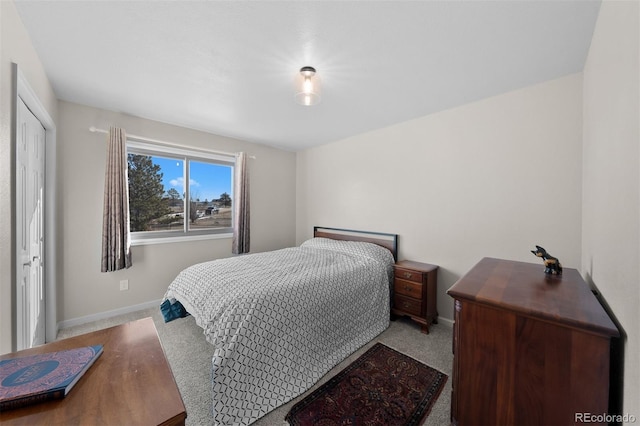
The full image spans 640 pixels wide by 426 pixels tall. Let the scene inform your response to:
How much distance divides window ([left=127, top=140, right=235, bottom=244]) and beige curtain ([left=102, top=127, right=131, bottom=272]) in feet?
0.81

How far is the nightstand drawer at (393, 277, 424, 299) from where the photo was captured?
2.51 m

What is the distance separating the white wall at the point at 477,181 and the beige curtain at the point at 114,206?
2.83 meters

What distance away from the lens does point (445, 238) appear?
8.64ft

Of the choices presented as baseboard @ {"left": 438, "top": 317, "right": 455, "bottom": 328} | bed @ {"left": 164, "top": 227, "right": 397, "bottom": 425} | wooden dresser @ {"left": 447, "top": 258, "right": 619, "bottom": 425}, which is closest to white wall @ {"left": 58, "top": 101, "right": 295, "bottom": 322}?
bed @ {"left": 164, "top": 227, "right": 397, "bottom": 425}

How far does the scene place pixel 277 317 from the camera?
1.72 meters

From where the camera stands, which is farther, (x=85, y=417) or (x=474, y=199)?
(x=474, y=199)

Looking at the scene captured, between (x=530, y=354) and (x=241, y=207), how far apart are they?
343cm

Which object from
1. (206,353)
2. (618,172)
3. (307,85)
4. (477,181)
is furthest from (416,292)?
(307,85)

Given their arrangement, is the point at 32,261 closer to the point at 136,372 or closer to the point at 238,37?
the point at 136,372

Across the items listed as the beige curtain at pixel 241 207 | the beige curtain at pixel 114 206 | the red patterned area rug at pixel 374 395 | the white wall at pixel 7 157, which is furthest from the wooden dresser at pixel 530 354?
the beige curtain at pixel 114 206

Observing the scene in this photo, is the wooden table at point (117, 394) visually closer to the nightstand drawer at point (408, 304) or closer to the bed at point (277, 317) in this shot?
the bed at point (277, 317)

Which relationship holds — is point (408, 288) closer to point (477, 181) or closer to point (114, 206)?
→ point (477, 181)

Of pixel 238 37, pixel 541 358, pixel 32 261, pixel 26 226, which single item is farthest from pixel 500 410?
pixel 32 261

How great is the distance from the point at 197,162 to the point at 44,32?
1986 mm
